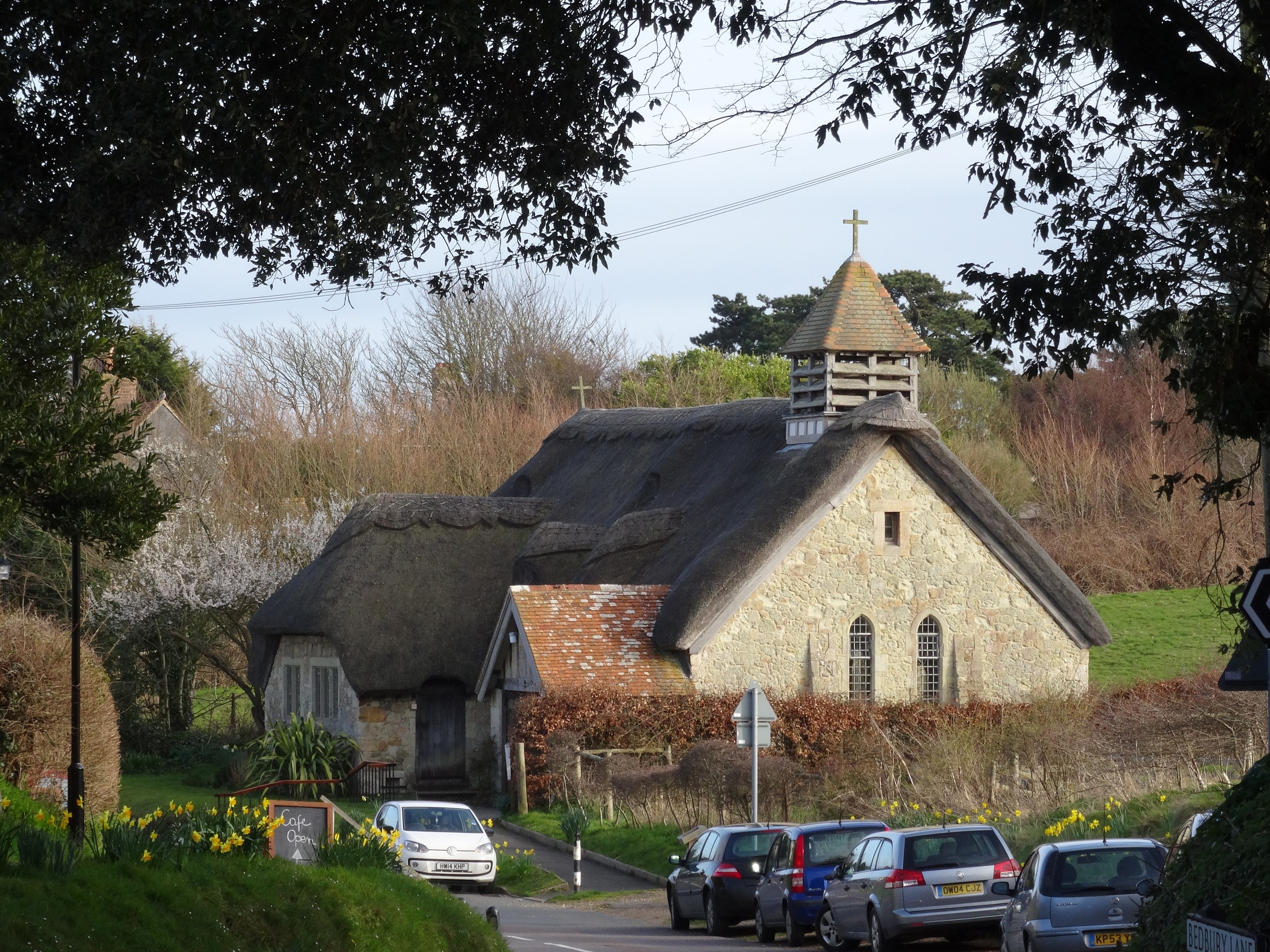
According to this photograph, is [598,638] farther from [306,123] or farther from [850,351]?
[306,123]

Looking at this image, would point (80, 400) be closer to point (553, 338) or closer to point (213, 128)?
point (213, 128)

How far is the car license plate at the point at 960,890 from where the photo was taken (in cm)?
1608

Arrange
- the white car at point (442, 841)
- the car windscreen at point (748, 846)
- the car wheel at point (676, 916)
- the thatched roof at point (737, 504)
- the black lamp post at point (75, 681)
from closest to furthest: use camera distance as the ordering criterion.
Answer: the black lamp post at point (75, 681) → the car windscreen at point (748, 846) → the car wheel at point (676, 916) → the white car at point (442, 841) → the thatched roof at point (737, 504)

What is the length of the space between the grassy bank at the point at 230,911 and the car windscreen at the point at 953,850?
15.8 ft

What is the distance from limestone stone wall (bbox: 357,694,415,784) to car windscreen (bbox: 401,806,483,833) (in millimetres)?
10661

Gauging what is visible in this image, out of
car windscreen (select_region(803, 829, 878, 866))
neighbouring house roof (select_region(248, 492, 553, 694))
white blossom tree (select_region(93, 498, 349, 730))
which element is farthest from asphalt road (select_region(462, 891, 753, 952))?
white blossom tree (select_region(93, 498, 349, 730))

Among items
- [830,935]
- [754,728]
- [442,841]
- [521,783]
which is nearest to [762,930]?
[830,935]

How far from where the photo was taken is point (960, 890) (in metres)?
16.2

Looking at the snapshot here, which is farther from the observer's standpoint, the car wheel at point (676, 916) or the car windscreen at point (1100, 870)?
the car wheel at point (676, 916)

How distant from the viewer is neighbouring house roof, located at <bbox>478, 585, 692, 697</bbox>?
31.8 m

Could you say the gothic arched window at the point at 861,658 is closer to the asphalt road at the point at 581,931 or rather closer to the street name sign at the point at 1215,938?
the asphalt road at the point at 581,931

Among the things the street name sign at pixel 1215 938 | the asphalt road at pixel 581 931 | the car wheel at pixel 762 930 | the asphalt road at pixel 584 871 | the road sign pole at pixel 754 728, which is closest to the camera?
the street name sign at pixel 1215 938

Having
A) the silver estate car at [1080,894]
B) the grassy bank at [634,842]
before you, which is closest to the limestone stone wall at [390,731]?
the grassy bank at [634,842]

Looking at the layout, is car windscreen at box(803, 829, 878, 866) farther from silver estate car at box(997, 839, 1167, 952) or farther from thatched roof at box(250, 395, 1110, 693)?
thatched roof at box(250, 395, 1110, 693)
